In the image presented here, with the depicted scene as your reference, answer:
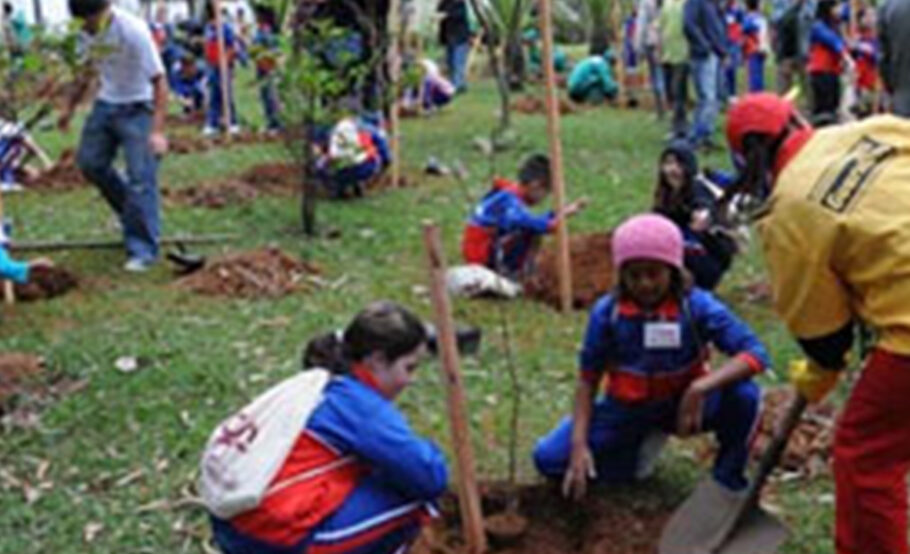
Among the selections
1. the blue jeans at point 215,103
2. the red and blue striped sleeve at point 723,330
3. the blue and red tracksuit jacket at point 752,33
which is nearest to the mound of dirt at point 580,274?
the red and blue striped sleeve at point 723,330

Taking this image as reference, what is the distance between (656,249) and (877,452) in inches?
39.5

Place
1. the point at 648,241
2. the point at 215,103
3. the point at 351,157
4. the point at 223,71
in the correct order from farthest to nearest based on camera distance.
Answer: the point at 215,103 < the point at 223,71 < the point at 351,157 < the point at 648,241

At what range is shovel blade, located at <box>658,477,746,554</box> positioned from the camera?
4.24 m

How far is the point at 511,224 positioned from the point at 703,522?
3.17 meters

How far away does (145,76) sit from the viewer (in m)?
7.95

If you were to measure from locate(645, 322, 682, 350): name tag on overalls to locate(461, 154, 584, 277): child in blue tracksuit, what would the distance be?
2.70 metres

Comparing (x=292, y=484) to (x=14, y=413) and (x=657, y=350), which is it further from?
(x=14, y=413)

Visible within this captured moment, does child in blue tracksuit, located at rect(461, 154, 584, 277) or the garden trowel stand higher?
child in blue tracksuit, located at rect(461, 154, 584, 277)

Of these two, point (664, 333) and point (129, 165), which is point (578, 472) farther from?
point (129, 165)

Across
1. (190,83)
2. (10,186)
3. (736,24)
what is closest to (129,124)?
(10,186)

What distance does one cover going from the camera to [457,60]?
19.2 metres

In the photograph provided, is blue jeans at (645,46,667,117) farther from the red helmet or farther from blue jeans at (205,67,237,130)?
the red helmet

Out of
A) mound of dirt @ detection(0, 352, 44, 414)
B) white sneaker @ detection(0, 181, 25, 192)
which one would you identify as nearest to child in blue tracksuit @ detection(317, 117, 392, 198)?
white sneaker @ detection(0, 181, 25, 192)

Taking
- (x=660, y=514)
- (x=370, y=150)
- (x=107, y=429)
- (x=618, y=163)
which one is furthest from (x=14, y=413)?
(x=618, y=163)
